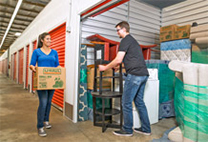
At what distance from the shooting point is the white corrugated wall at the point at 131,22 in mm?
3607

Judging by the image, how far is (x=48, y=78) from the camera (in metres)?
2.53

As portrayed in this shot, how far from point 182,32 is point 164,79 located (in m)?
1.28

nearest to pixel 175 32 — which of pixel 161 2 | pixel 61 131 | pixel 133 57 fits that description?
pixel 161 2

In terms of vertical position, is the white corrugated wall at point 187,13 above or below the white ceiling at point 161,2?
below

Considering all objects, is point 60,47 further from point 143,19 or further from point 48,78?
point 143,19

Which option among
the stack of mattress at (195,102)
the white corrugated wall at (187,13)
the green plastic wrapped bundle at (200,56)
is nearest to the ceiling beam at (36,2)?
the white corrugated wall at (187,13)

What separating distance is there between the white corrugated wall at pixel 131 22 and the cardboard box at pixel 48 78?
1.07 meters

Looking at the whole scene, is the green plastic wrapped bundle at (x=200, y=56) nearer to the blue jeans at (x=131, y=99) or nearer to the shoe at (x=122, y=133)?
the blue jeans at (x=131, y=99)

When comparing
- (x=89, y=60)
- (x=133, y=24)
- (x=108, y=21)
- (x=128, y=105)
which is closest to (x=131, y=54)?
(x=128, y=105)

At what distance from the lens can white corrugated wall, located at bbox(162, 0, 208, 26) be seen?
391cm

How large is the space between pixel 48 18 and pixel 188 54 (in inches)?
168

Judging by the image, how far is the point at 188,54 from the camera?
12.1 ft

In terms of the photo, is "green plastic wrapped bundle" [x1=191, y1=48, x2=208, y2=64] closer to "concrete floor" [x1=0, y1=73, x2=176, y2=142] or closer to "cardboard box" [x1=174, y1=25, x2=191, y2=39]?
"cardboard box" [x1=174, y1=25, x2=191, y2=39]

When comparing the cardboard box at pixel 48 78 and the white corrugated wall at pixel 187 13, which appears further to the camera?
the white corrugated wall at pixel 187 13
